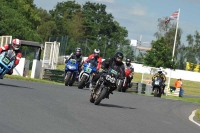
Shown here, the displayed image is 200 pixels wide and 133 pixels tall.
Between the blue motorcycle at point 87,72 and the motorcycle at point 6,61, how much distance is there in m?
6.67

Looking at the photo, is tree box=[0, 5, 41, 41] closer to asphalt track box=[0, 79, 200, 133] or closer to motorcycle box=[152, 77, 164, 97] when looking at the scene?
motorcycle box=[152, 77, 164, 97]

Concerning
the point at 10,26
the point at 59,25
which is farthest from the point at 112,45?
the point at 59,25

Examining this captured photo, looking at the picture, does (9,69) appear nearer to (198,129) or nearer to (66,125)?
(198,129)

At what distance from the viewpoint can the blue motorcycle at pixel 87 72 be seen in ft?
87.5

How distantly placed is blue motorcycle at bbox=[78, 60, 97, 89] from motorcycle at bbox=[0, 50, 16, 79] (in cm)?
667

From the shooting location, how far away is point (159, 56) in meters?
73.6

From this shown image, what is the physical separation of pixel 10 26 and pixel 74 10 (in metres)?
74.8

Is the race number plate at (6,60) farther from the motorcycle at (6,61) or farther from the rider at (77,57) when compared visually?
the rider at (77,57)

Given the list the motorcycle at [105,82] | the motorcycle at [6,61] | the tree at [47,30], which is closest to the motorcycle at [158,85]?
the motorcycle at [6,61]

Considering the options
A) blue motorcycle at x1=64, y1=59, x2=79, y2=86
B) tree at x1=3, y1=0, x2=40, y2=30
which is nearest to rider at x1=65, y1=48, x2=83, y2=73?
blue motorcycle at x1=64, y1=59, x2=79, y2=86

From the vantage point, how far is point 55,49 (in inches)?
1730

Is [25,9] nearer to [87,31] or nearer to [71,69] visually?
[87,31]

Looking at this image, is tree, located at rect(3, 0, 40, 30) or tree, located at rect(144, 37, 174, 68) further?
tree, located at rect(3, 0, 40, 30)

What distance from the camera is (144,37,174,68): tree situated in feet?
240
